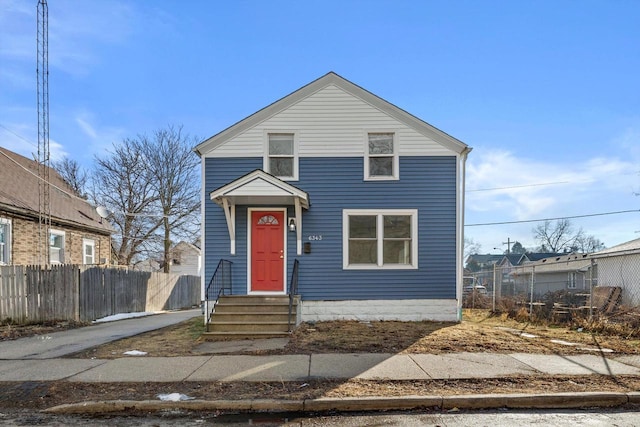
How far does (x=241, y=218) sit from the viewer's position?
12.0 m

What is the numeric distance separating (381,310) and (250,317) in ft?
11.9

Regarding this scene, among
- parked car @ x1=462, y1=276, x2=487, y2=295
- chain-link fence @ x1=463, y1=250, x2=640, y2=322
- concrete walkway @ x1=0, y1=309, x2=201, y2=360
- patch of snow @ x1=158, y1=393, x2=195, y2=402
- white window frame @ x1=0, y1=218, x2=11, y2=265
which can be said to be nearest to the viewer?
patch of snow @ x1=158, y1=393, x2=195, y2=402

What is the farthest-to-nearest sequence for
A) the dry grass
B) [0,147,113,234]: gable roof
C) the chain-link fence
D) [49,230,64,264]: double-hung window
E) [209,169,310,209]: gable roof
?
[49,230,64,264]: double-hung window
[0,147,113,234]: gable roof
the chain-link fence
[209,169,310,209]: gable roof
the dry grass

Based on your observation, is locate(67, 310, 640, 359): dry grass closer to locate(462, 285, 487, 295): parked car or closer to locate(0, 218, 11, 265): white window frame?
locate(0, 218, 11, 265): white window frame

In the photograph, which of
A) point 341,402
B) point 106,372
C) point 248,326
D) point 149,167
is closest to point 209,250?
point 248,326

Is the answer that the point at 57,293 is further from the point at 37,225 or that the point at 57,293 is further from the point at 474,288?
the point at 474,288

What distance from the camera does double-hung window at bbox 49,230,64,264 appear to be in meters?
17.3

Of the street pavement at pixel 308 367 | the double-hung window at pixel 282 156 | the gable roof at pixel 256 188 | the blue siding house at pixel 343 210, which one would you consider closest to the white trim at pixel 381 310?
the blue siding house at pixel 343 210

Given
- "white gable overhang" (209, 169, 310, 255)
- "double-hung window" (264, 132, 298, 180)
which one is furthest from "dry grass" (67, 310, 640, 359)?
"double-hung window" (264, 132, 298, 180)

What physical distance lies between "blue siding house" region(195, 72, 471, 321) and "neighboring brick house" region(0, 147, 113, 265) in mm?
7605

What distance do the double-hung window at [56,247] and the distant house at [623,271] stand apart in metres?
21.2

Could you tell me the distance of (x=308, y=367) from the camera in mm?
6777

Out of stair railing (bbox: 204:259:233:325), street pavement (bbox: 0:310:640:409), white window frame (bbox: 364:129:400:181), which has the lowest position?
street pavement (bbox: 0:310:640:409)

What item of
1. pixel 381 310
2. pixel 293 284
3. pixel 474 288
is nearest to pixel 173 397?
pixel 293 284
